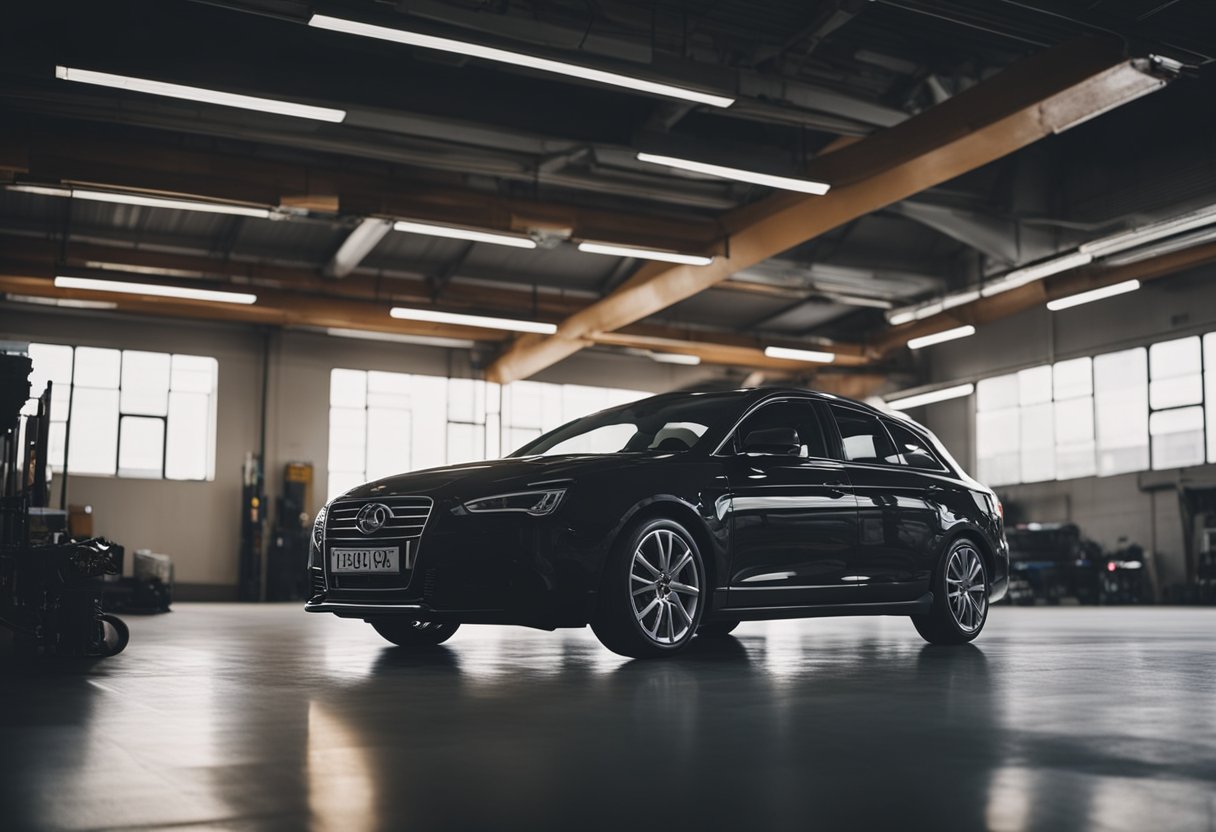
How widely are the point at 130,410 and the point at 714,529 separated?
20.1m

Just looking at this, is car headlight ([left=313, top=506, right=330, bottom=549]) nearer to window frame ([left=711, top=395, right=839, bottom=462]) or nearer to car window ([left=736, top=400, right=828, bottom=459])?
window frame ([left=711, top=395, right=839, bottom=462])

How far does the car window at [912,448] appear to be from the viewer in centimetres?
755

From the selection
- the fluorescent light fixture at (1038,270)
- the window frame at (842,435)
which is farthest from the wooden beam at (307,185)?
the window frame at (842,435)

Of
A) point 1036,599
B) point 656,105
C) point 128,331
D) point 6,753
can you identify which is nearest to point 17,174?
point 656,105

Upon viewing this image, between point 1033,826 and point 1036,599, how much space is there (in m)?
22.4

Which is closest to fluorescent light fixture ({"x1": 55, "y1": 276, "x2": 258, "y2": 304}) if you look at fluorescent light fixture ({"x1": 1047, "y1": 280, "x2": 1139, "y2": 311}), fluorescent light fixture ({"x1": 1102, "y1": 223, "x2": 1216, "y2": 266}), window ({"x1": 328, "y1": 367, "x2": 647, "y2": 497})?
window ({"x1": 328, "y1": 367, "x2": 647, "y2": 497})

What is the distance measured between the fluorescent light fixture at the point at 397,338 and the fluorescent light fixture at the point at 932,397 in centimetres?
944

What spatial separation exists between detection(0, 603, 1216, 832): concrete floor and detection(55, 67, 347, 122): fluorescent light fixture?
251 inches

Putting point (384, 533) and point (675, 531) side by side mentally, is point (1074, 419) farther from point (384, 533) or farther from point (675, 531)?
point (384, 533)

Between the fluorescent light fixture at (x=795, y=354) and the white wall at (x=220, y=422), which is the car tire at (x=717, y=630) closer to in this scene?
the fluorescent light fixture at (x=795, y=354)

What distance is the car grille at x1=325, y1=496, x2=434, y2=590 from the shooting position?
5844 millimetres

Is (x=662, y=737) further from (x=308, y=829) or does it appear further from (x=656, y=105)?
(x=656, y=105)

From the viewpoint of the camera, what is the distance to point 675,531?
5926 mm

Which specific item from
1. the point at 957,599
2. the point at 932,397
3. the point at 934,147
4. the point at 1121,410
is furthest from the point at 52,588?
the point at 932,397
